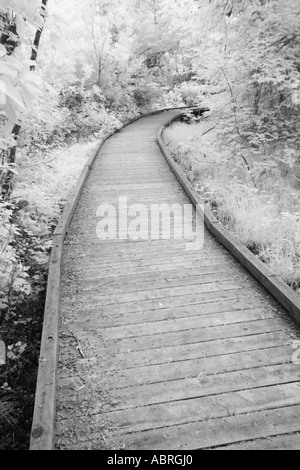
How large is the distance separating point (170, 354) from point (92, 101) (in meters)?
16.2

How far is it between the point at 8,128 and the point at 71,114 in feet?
48.5

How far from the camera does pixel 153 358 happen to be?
3043mm

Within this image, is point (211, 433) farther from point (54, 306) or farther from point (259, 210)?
point (259, 210)

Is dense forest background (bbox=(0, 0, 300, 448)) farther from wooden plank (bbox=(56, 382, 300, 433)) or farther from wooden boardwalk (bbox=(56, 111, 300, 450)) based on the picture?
wooden plank (bbox=(56, 382, 300, 433))

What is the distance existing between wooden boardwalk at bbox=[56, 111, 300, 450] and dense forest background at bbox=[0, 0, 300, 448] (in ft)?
2.14

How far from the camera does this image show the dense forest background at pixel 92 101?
3.06m

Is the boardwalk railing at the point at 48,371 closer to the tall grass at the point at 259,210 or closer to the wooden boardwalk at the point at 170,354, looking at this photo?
the wooden boardwalk at the point at 170,354

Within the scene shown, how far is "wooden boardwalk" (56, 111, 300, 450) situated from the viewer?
7.86 ft

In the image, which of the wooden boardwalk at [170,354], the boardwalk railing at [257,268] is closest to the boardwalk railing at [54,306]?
the boardwalk railing at [257,268]

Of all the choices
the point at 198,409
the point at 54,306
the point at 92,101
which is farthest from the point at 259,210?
the point at 92,101

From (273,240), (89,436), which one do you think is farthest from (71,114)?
(89,436)

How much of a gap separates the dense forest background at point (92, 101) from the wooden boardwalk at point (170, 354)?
25.6 inches

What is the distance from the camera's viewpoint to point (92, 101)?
1695 centimetres
